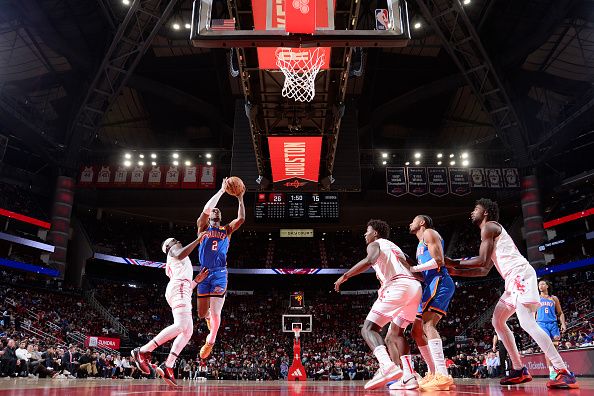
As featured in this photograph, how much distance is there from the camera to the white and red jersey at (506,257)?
16.1 ft

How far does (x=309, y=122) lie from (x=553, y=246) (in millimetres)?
13959

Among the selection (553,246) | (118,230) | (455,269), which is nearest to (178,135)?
(118,230)

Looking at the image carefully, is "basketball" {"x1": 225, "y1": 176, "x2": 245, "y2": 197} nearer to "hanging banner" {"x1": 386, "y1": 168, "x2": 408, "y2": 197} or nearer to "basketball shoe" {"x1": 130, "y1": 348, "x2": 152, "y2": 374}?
"basketball shoe" {"x1": 130, "y1": 348, "x2": 152, "y2": 374}

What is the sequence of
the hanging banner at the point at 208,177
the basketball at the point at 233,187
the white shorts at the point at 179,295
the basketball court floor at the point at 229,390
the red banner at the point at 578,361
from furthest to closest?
1. the hanging banner at the point at 208,177
2. the red banner at the point at 578,361
3. the basketball at the point at 233,187
4. the white shorts at the point at 179,295
5. the basketball court floor at the point at 229,390

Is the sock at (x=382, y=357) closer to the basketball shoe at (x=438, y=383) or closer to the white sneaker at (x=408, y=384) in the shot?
the white sneaker at (x=408, y=384)

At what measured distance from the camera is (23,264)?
23188mm

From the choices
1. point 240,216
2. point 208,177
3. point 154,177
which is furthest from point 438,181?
point 240,216

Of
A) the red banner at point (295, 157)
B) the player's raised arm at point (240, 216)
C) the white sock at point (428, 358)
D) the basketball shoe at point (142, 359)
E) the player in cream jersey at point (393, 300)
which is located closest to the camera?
the player in cream jersey at point (393, 300)

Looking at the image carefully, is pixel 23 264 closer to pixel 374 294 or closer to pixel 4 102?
pixel 4 102

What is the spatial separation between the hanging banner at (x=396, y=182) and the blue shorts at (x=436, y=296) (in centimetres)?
1722

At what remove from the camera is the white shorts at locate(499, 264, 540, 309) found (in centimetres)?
477

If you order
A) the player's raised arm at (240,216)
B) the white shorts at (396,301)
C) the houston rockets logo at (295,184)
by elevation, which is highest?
the houston rockets logo at (295,184)

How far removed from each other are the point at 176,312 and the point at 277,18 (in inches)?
207

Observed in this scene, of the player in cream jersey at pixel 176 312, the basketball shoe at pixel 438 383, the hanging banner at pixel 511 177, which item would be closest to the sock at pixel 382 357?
the basketball shoe at pixel 438 383
